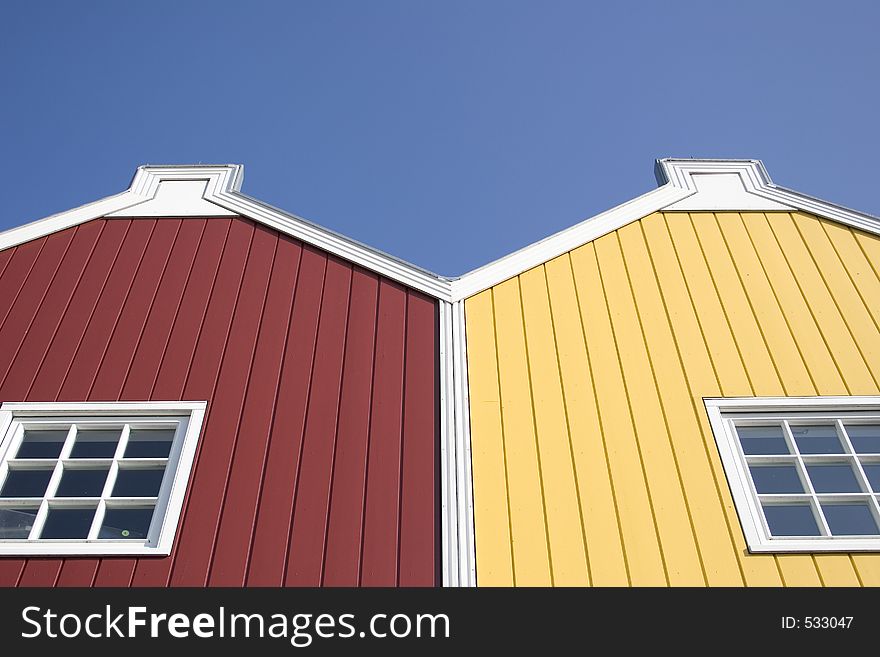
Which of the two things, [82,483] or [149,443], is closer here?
[82,483]

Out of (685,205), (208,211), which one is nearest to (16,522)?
(208,211)

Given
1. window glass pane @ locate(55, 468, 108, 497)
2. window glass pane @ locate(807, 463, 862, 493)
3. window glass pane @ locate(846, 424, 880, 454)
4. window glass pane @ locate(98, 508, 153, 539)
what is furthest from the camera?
window glass pane @ locate(846, 424, 880, 454)

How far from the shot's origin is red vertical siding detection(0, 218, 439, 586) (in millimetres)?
6074

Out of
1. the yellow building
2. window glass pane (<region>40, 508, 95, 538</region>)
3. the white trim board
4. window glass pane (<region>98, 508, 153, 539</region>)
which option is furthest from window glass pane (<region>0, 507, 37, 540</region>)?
the yellow building

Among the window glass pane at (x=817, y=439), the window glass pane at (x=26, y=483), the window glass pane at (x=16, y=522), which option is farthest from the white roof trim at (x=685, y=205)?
the window glass pane at (x=16, y=522)

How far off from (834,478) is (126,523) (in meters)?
5.66

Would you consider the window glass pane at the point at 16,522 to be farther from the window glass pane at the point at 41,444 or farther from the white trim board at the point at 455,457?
the white trim board at the point at 455,457

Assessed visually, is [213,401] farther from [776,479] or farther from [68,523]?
[776,479]

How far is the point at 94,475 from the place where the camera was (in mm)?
Result: 6836

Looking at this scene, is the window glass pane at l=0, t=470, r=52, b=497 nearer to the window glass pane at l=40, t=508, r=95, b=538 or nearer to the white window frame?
the window glass pane at l=40, t=508, r=95, b=538

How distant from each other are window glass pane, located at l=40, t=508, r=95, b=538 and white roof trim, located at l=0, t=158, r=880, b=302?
361 centimetres
